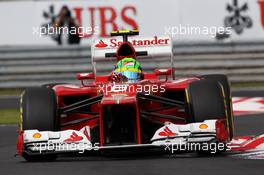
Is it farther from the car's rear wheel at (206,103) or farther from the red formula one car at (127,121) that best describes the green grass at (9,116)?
the car's rear wheel at (206,103)

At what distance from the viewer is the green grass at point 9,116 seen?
17.7m

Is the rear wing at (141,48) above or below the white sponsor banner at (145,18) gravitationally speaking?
below

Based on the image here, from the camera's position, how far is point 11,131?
16.0 m

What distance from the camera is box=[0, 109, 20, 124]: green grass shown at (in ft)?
58.1

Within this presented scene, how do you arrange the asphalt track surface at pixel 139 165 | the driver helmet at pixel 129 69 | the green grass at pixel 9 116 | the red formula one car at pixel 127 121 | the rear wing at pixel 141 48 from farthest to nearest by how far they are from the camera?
the green grass at pixel 9 116 → the rear wing at pixel 141 48 → the driver helmet at pixel 129 69 → the red formula one car at pixel 127 121 → the asphalt track surface at pixel 139 165

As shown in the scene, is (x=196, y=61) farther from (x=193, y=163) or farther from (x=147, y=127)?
(x=193, y=163)

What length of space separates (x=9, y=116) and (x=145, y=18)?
418 cm

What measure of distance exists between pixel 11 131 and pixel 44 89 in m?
4.50

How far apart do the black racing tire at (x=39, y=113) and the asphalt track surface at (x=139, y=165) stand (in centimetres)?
38

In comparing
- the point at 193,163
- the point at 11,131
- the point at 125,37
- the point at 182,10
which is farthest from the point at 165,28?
the point at 193,163

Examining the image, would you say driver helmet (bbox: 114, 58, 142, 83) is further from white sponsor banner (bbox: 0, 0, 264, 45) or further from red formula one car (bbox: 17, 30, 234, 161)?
white sponsor banner (bbox: 0, 0, 264, 45)

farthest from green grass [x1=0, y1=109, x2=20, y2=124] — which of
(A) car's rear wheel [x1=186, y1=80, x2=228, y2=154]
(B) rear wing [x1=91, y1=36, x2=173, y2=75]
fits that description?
(A) car's rear wheel [x1=186, y1=80, x2=228, y2=154]

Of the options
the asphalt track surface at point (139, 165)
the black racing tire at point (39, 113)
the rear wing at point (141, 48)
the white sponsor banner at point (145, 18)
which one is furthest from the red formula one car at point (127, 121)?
the white sponsor banner at point (145, 18)

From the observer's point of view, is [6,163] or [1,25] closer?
[6,163]
